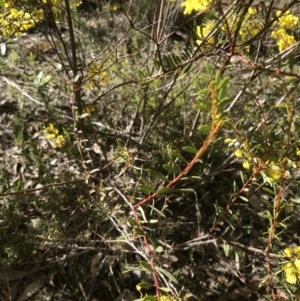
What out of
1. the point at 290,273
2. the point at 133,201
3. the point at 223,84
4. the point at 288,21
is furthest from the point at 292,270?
the point at 288,21

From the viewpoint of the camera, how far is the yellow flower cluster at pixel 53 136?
2305mm

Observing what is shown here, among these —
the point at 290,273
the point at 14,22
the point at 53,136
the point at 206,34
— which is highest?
the point at 206,34

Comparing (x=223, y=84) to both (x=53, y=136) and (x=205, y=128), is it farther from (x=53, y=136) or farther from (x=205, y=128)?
(x=53, y=136)

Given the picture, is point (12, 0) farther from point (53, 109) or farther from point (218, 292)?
point (218, 292)

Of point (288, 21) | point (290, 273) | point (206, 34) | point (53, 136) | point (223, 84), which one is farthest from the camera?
point (53, 136)

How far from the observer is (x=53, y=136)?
90.6 inches

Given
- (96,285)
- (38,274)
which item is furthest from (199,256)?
(38,274)

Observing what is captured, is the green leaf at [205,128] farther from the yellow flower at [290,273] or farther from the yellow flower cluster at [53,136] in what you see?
the yellow flower cluster at [53,136]

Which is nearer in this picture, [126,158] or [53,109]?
[126,158]

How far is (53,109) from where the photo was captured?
279cm

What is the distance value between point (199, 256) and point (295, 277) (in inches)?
38.4

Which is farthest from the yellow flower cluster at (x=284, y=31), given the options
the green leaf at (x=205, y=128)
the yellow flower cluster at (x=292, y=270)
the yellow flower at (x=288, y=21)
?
the green leaf at (x=205, y=128)

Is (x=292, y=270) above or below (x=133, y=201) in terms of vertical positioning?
above

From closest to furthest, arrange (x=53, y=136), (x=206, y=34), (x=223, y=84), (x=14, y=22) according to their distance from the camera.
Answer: (x=223, y=84) < (x=206, y=34) < (x=14, y=22) < (x=53, y=136)
